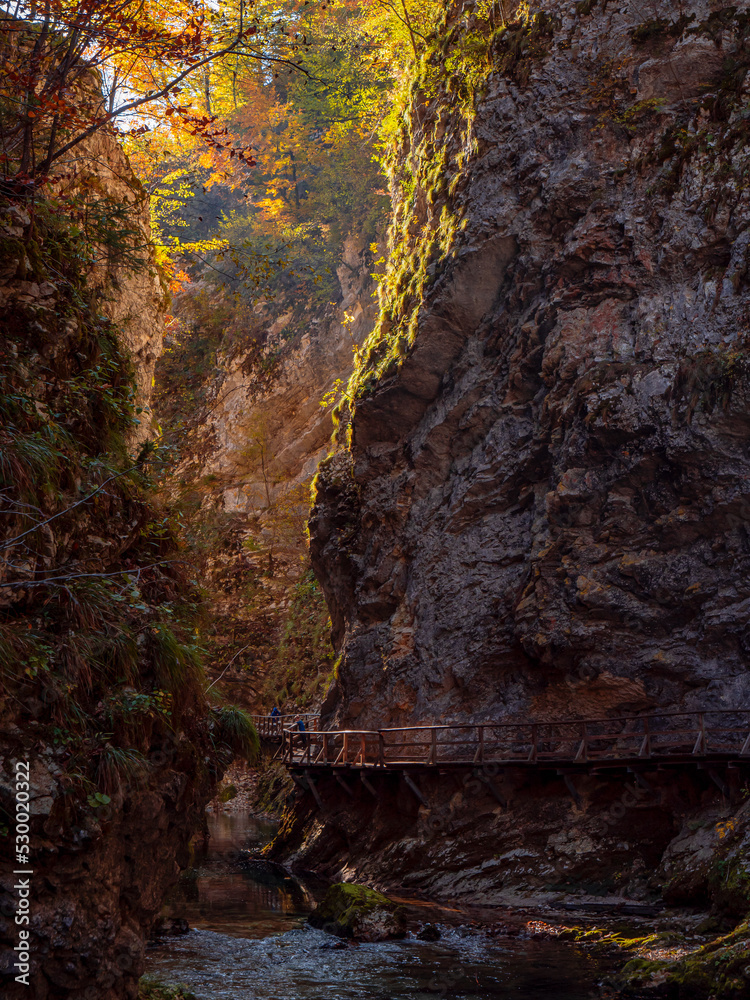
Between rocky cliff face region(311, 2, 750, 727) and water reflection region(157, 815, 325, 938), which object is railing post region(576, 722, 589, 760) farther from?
water reflection region(157, 815, 325, 938)

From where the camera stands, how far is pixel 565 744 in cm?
1522

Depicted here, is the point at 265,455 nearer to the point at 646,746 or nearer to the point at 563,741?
the point at 563,741

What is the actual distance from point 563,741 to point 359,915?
4988 millimetres

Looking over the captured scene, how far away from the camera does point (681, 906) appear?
11.5 meters

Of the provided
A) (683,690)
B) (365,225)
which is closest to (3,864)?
(683,690)

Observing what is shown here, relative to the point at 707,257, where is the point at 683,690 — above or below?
below

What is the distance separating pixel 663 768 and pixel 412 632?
6.47m

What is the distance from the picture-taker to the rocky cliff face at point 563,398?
14.5 metres

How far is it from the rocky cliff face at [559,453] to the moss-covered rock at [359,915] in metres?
2.38

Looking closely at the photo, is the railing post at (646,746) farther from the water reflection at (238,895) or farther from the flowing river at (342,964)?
the water reflection at (238,895)

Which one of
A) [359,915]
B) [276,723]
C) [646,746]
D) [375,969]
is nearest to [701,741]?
[646,746]

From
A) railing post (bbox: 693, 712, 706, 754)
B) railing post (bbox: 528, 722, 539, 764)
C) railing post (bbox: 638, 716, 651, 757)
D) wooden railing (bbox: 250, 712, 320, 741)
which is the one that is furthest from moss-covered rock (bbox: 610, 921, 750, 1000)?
wooden railing (bbox: 250, 712, 320, 741)

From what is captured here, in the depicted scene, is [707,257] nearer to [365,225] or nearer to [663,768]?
[663,768]

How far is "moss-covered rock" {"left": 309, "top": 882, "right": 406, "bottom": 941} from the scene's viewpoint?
38.7 feet
